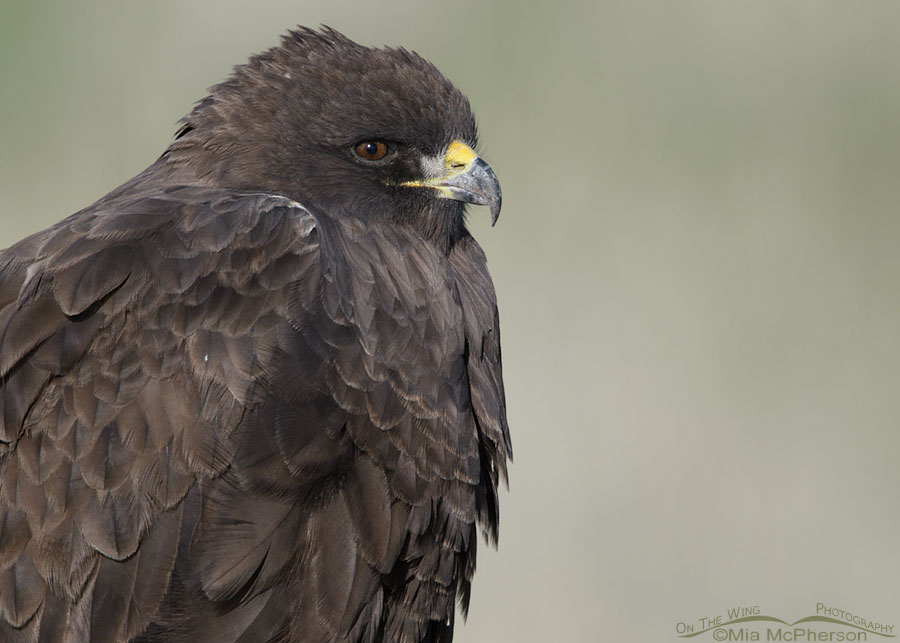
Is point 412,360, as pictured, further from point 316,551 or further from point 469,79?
point 469,79

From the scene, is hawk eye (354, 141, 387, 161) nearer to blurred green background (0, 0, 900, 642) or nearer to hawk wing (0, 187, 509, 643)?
hawk wing (0, 187, 509, 643)

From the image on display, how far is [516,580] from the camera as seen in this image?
277 inches

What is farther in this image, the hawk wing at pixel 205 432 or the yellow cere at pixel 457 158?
the yellow cere at pixel 457 158

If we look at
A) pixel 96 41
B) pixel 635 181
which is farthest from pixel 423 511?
pixel 96 41

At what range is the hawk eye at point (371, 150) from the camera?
14.9 ft

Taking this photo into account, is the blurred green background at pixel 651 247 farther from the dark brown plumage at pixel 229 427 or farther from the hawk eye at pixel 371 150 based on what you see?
the hawk eye at pixel 371 150

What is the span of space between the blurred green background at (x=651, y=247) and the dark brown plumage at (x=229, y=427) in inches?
112

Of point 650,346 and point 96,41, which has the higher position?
point 96,41

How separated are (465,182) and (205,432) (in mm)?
1395

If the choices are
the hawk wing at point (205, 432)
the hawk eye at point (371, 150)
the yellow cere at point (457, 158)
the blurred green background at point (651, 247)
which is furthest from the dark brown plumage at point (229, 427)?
the blurred green background at point (651, 247)

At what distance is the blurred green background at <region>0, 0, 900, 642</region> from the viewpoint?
7.01 m

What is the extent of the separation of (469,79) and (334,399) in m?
5.88

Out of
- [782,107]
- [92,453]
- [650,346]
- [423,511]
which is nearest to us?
[92,453]

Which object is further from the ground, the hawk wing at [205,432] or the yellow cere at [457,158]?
the yellow cere at [457,158]
